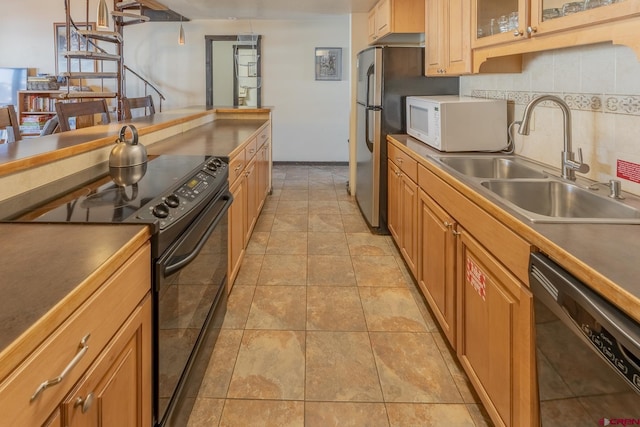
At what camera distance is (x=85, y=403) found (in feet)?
2.76

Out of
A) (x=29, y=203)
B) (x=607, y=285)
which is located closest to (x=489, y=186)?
(x=607, y=285)

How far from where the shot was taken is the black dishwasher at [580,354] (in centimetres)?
83

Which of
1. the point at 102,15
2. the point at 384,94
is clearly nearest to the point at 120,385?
the point at 384,94

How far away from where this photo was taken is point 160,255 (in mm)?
1256

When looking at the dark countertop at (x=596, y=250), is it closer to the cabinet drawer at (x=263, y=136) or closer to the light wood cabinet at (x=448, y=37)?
the light wood cabinet at (x=448, y=37)

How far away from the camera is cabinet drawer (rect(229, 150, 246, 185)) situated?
249cm

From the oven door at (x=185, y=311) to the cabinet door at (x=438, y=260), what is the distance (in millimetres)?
1021

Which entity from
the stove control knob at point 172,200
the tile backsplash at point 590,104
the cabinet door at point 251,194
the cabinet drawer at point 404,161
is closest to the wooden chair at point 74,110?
the cabinet door at point 251,194

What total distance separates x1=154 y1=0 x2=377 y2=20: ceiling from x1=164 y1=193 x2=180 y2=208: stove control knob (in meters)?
3.75

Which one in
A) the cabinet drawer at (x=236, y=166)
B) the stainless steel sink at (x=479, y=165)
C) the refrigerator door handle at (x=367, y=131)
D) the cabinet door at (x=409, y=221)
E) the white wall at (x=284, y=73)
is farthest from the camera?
the white wall at (x=284, y=73)

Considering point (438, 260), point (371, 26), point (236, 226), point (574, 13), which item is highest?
point (371, 26)

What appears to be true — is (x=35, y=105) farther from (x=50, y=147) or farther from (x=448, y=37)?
(x=448, y=37)

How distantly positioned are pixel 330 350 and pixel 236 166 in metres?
1.20

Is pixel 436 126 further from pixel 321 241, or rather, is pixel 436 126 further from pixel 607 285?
pixel 607 285
